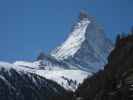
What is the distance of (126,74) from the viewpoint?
110m

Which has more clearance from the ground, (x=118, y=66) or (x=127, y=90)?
(x=118, y=66)

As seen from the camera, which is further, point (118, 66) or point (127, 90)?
point (118, 66)

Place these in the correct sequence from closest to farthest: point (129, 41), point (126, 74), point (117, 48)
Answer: point (126, 74) < point (129, 41) < point (117, 48)

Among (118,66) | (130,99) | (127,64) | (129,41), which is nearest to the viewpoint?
(130,99)

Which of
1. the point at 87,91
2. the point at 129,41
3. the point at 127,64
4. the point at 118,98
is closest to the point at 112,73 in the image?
the point at 127,64

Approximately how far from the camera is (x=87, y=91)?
143 meters

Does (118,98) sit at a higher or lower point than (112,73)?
lower

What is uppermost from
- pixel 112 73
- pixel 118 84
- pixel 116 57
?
pixel 116 57

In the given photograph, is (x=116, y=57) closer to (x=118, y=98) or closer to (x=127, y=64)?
(x=127, y=64)

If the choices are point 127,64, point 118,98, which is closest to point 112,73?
point 127,64

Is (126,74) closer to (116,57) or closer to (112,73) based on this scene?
(112,73)

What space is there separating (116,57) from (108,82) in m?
44.1

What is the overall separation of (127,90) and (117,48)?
72.5m

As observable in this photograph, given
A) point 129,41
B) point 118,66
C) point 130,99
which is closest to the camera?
point 130,99
